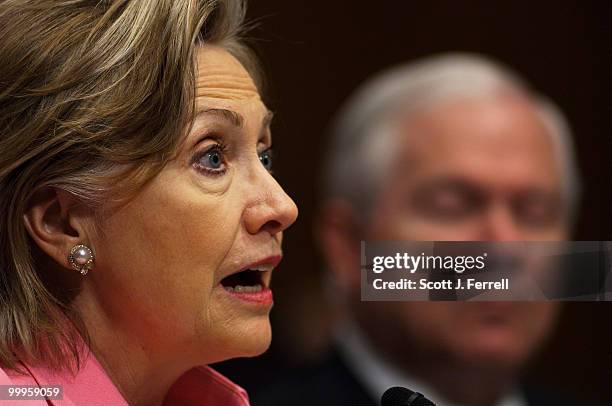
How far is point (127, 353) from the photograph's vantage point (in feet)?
5.19

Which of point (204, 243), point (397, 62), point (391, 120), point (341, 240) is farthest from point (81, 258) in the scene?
point (397, 62)

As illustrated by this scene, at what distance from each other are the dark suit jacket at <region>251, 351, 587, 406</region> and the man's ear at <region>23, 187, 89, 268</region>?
50cm

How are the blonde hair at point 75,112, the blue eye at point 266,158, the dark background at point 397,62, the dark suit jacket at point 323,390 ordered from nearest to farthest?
the blonde hair at point 75,112 < the blue eye at point 266,158 < the dark suit jacket at point 323,390 < the dark background at point 397,62

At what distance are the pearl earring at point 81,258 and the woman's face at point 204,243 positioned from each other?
13mm

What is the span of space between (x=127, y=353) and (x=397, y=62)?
1.52m

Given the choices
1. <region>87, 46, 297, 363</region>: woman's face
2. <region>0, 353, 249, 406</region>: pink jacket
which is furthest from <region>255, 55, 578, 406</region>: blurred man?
<region>0, 353, 249, 406</region>: pink jacket

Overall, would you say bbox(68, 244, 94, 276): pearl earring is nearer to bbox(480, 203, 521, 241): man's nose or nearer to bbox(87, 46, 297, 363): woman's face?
bbox(87, 46, 297, 363): woman's face

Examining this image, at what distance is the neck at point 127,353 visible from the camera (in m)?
1.56

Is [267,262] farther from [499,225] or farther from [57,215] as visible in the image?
[499,225]

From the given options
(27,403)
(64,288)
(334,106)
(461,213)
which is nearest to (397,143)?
(461,213)

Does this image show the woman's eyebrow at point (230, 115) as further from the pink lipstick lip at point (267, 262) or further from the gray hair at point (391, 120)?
the gray hair at point (391, 120)

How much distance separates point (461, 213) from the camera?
1.84 meters

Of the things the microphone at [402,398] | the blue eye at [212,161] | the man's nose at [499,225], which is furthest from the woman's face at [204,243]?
the man's nose at [499,225]

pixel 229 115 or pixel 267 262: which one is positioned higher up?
pixel 229 115
